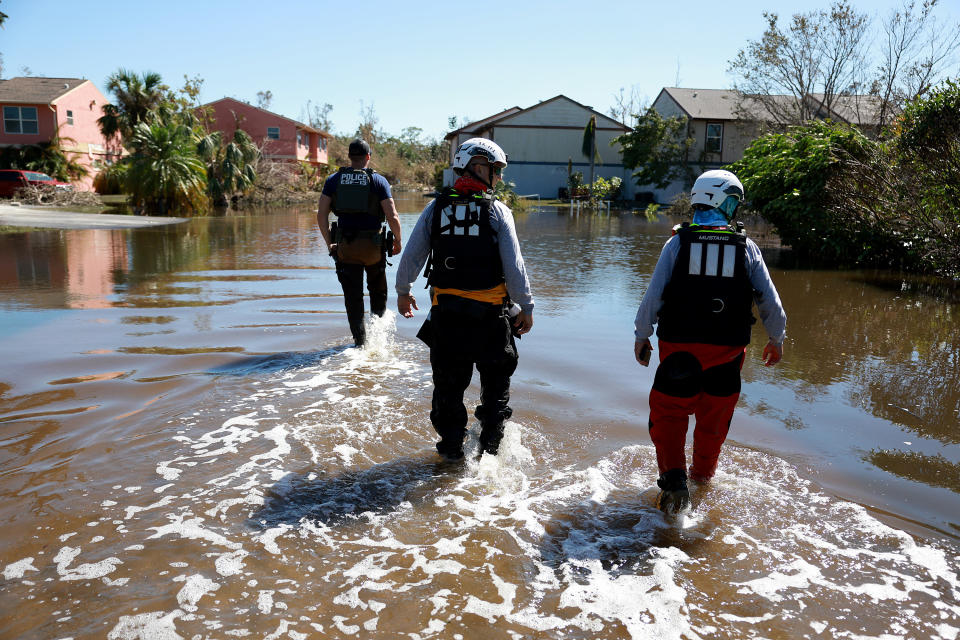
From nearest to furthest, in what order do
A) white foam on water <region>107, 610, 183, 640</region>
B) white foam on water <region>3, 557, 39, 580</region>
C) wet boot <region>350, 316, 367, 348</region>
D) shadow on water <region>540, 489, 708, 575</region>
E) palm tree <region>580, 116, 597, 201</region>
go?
white foam on water <region>107, 610, 183, 640</region> < white foam on water <region>3, 557, 39, 580</region> < shadow on water <region>540, 489, 708, 575</region> < wet boot <region>350, 316, 367, 348</region> < palm tree <region>580, 116, 597, 201</region>

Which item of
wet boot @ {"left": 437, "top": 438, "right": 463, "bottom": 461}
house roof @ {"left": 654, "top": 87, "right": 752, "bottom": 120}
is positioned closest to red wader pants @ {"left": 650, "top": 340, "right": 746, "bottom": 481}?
wet boot @ {"left": 437, "top": 438, "right": 463, "bottom": 461}

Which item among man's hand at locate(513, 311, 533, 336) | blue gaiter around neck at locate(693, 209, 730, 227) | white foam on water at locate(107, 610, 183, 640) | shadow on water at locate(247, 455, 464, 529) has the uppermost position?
blue gaiter around neck at locate(693, 209, 730, 227)

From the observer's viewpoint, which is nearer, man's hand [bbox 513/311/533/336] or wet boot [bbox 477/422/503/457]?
A: man's hand [bbox 513/311/533/336]

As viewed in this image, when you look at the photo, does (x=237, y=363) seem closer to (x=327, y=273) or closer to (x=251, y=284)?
(x=251, y=284)

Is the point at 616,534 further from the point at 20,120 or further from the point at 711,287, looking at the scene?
the point at 20,120

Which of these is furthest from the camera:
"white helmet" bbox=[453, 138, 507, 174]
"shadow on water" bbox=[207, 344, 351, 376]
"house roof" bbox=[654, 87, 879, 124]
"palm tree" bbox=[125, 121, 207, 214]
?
"house roof" bbox=[654, 87, 879, 124]

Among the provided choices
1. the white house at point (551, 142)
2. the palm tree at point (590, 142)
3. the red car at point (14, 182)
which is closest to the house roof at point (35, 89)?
the red car at point (14, 182)

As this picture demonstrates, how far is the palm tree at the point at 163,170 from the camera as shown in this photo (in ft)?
85.6

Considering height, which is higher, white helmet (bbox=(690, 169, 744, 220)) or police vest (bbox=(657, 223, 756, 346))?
white helmet (bbox=(690, 169, 744, 220))

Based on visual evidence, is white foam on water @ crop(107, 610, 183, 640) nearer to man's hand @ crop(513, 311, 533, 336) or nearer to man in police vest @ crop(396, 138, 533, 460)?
man in police vest @ crop(396, 138, 533, 460)

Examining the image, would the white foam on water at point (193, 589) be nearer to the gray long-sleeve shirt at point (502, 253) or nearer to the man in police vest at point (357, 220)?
the gray long-sleeve shirt at point (502, 253)

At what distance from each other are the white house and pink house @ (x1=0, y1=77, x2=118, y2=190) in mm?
22809

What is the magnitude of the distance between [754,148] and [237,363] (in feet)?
47.7

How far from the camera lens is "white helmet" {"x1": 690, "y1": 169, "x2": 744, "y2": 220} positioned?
377 centimetres
